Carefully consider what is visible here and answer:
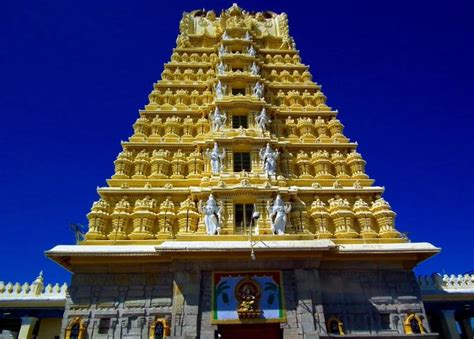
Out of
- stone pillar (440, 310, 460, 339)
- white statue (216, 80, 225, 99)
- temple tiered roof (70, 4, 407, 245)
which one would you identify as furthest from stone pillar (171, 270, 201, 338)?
stone pillar (440, 310, 460, 339)

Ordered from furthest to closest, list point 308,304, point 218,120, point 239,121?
point 239,121 < point 218,120 < point 308,304

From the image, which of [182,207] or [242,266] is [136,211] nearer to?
[182,207]

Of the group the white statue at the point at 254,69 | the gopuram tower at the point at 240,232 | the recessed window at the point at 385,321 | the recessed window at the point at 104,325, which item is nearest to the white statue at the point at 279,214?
the gopuram tower at the point at 240,232

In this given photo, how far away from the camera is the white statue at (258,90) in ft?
76.7

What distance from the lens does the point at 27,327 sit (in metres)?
19.2

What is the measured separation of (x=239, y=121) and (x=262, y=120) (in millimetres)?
1666

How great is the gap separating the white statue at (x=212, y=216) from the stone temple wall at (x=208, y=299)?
6.83 ft

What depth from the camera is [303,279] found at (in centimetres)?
1551

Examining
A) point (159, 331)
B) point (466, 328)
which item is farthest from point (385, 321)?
point (159, 331)

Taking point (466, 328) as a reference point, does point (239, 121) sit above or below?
above

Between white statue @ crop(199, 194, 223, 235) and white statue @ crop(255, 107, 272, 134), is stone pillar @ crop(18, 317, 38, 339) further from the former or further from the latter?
white statue @ crop(255, 107, 272, 134)

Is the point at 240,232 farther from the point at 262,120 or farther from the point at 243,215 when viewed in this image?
the point at 262,120

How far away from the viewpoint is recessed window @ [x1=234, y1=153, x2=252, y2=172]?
2042 centimetres

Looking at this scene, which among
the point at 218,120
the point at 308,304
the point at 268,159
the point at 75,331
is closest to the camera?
the point at 75,331
